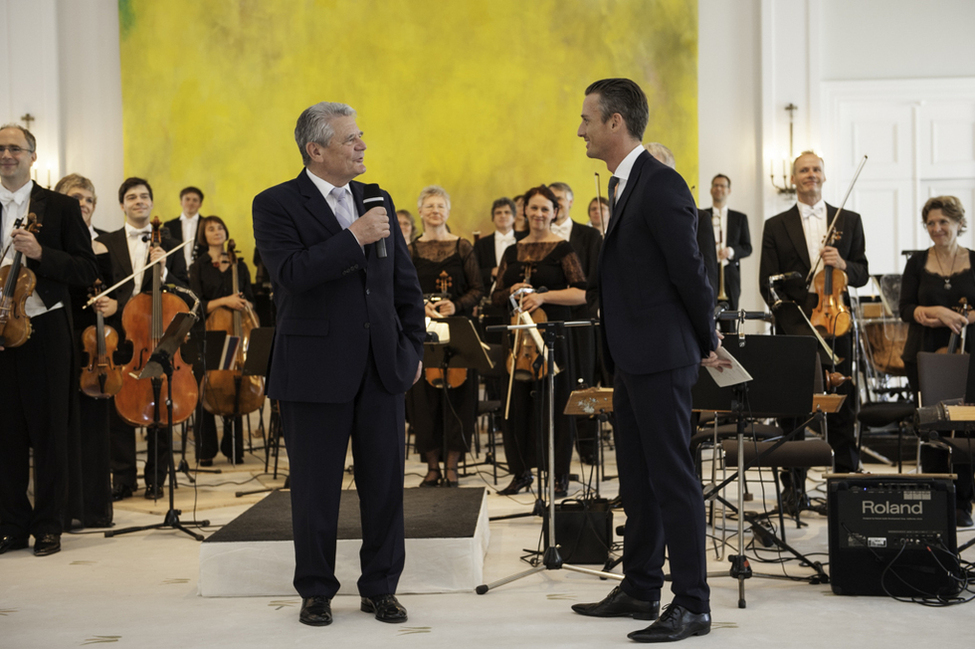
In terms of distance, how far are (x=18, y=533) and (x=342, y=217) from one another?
2.31 metres

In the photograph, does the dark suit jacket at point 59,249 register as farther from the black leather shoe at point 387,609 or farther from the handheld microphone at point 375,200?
the black leather shoe at point 387,609

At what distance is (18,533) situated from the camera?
13.8ft

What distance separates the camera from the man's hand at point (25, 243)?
3.89 m

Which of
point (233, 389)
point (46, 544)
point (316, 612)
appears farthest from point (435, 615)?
point (233, 389)

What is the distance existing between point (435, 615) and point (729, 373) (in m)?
1.22

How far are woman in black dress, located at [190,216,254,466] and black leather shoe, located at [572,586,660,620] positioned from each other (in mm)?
→ 4159

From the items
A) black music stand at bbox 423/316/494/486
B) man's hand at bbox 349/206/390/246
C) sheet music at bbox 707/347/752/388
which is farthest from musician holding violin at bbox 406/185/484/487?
sheet music at bbox 707/347/752/388

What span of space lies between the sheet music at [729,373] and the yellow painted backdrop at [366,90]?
6.43 m

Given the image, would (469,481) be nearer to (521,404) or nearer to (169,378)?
(521,404)

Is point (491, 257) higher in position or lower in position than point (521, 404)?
higher

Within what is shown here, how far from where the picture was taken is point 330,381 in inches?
117

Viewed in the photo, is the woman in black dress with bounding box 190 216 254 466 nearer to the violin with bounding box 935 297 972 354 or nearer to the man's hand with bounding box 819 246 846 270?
the man's hand with bounding box 819 246 846 270

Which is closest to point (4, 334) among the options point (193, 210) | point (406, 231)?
point (406, 231)

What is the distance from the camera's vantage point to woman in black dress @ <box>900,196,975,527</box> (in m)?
5.09
